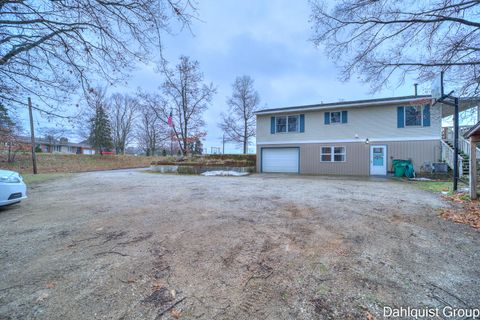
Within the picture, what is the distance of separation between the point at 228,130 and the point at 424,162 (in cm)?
2141

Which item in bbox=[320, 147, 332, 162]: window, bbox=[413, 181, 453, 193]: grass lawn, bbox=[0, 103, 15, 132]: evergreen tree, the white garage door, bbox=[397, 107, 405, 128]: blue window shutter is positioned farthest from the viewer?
the white garage door

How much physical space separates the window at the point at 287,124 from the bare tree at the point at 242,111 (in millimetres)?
13046

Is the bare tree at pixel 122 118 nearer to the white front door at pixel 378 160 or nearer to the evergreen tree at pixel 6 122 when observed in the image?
the evergreen tree at pixel 6 122

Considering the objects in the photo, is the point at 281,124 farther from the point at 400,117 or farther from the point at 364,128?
the point at 400,117

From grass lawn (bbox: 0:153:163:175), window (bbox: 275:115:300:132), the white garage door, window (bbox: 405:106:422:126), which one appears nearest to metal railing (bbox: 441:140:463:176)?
window (bbox: 405:106:422:126)

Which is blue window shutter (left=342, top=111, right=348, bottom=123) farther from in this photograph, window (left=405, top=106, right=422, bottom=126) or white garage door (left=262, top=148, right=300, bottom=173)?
white garage door (left=262, top=148, right=300, bottom=173)

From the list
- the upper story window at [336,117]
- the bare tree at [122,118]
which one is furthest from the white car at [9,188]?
the bare tree at [122,118]

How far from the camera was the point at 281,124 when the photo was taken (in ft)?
52.2

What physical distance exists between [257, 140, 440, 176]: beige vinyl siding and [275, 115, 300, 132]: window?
1164mm

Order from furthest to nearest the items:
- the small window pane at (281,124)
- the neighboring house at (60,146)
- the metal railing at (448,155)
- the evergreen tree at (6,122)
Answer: the neighboring house at (60,146) < the small window pane at (281,124) < the metal railing at (448,155) < the evergreen tree at (6,122)

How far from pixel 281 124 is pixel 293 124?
872 mm

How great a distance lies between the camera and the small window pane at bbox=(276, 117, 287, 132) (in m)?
15.8

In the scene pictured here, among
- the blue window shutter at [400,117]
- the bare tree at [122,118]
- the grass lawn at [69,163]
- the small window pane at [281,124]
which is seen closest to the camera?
the blue window shutter at [400,117]

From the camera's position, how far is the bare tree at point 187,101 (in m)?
22.7
